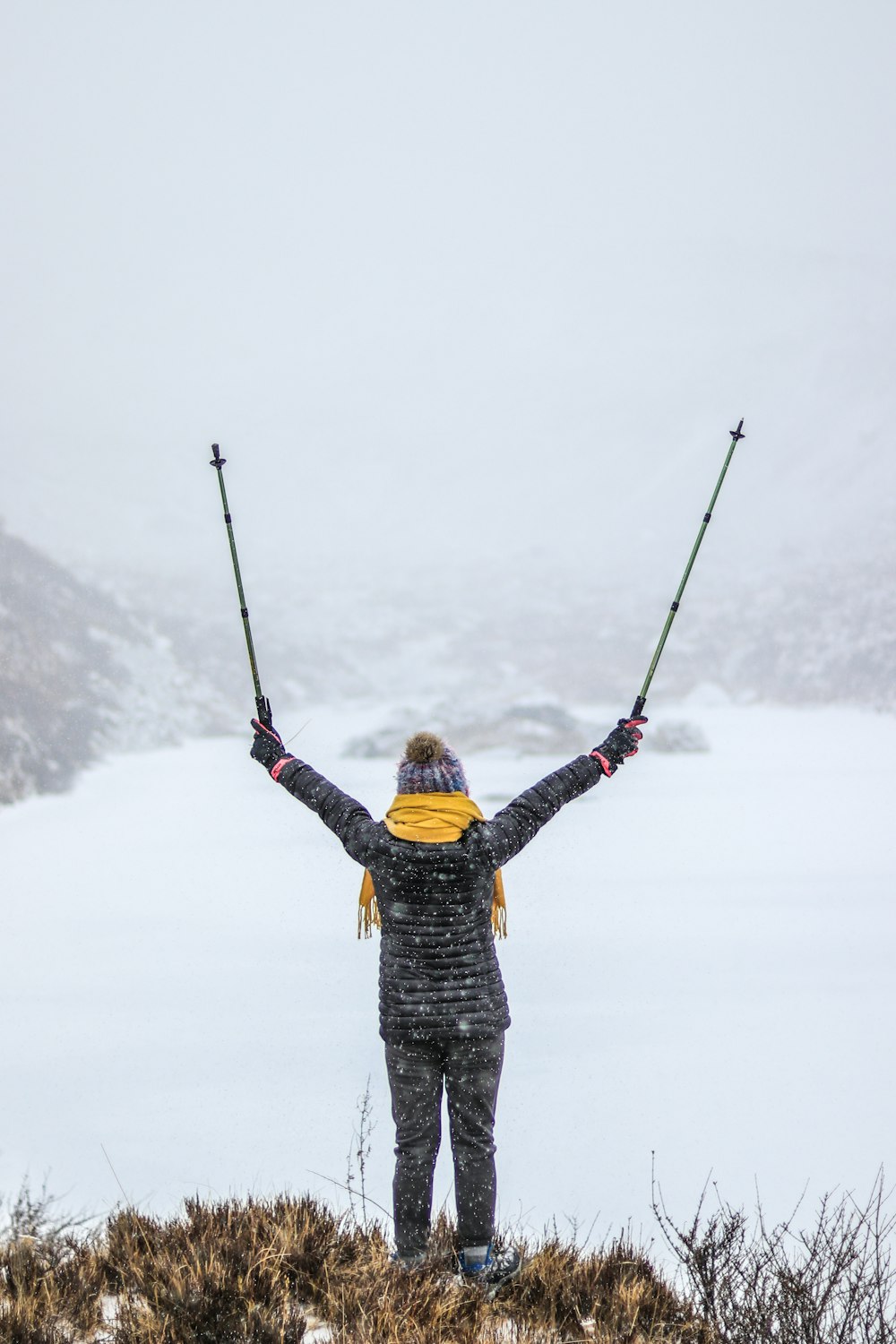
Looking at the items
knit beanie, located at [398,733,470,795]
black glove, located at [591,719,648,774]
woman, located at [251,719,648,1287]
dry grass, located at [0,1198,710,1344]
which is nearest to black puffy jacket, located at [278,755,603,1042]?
woman, located at [251,719,648,1287]

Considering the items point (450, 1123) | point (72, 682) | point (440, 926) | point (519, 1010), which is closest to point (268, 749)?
point (440, 926)

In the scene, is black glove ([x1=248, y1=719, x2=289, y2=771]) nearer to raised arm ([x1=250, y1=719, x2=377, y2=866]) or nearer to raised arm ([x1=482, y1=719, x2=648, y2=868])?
raised arm ([x1=250, y1=719, x2=377, y2=866])

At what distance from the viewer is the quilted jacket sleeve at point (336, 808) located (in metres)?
3.05

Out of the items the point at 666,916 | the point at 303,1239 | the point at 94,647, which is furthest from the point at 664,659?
the point at 303,1239

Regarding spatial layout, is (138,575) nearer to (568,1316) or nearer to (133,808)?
(133,808)

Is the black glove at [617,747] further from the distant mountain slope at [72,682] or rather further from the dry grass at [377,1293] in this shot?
the distant mountain slope at [72,682]

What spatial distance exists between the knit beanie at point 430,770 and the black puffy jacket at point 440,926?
0.14 metres

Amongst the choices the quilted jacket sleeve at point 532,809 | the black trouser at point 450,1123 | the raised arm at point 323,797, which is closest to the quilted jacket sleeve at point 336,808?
the raised arm at point 323,797

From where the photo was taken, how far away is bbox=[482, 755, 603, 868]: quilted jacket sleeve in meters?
3.00

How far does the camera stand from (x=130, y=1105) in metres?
9.53

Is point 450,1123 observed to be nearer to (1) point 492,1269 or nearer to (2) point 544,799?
(1) point 492,1269

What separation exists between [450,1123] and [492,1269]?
569mm

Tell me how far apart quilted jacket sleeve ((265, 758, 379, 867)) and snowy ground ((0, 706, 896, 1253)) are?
2.33m

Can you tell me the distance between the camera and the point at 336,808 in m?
3.18
